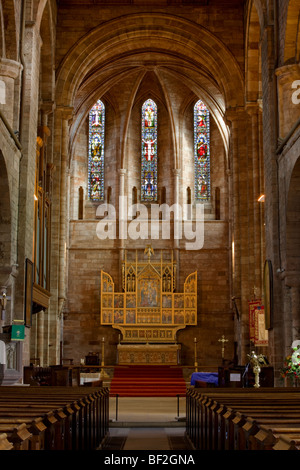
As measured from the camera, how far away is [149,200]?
30125 mm

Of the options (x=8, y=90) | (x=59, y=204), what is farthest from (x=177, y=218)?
(x=8, y=90)

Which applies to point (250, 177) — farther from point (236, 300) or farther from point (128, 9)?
point (128, 9)

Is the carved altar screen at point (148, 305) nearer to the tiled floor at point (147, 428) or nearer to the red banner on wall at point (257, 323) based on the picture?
the red banner on wall at point (257, 323)

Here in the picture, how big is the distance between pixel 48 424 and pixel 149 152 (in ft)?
85.2

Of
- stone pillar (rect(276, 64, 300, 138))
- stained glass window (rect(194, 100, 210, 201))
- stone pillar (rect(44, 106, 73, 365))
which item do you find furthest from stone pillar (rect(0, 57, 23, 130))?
stained glass window (rect(194, 100, 210, 201))

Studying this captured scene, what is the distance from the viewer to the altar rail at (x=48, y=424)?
14.1 feet

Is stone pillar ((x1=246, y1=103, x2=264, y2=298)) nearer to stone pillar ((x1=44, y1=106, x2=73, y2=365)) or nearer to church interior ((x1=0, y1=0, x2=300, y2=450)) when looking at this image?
church interior ((x1=0, y1=0, x2=300, y2=450))

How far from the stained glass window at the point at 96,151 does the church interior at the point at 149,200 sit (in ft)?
0.22

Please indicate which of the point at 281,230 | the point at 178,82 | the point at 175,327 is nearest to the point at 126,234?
the point at 175,327

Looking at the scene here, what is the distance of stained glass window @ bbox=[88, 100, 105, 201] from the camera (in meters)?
30.0

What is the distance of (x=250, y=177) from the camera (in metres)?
22.6

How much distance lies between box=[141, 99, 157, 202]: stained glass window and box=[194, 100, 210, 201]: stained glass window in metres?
1.88

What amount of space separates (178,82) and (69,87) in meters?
7.84

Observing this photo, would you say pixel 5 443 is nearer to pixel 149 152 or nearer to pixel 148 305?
pixel 148 305
